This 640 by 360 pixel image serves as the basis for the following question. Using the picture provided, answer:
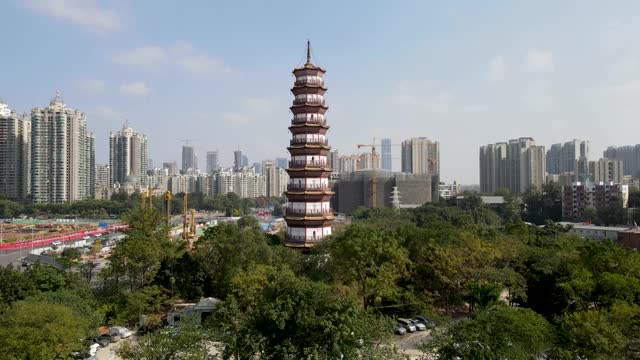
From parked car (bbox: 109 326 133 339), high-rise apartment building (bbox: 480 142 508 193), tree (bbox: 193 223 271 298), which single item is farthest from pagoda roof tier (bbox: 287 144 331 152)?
high-rise apartment building (bbox: 480 142 508 193)

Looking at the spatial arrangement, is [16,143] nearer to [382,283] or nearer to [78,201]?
[78,201]

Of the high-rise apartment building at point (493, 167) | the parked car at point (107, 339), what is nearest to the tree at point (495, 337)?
the parked car at point (107, 339)

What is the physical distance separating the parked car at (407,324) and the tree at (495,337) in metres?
5.85

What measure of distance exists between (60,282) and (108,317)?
90.3 inches

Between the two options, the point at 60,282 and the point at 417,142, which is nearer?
the point at 60,282

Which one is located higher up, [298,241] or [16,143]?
[16,143]

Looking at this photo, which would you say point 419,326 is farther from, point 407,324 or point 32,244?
point 32,244

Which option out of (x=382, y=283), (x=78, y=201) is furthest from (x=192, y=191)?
(x=382, y=283)

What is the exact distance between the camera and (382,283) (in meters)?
19.9

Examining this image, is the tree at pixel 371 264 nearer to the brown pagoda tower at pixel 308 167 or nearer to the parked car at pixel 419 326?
the parked car at pixel 419 326

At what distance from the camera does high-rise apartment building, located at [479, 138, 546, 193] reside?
321 feet

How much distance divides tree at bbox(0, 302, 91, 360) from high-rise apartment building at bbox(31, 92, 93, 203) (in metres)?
70.1

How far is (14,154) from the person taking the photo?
80188 mm

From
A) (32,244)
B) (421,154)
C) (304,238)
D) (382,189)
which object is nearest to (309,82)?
(304,238)
